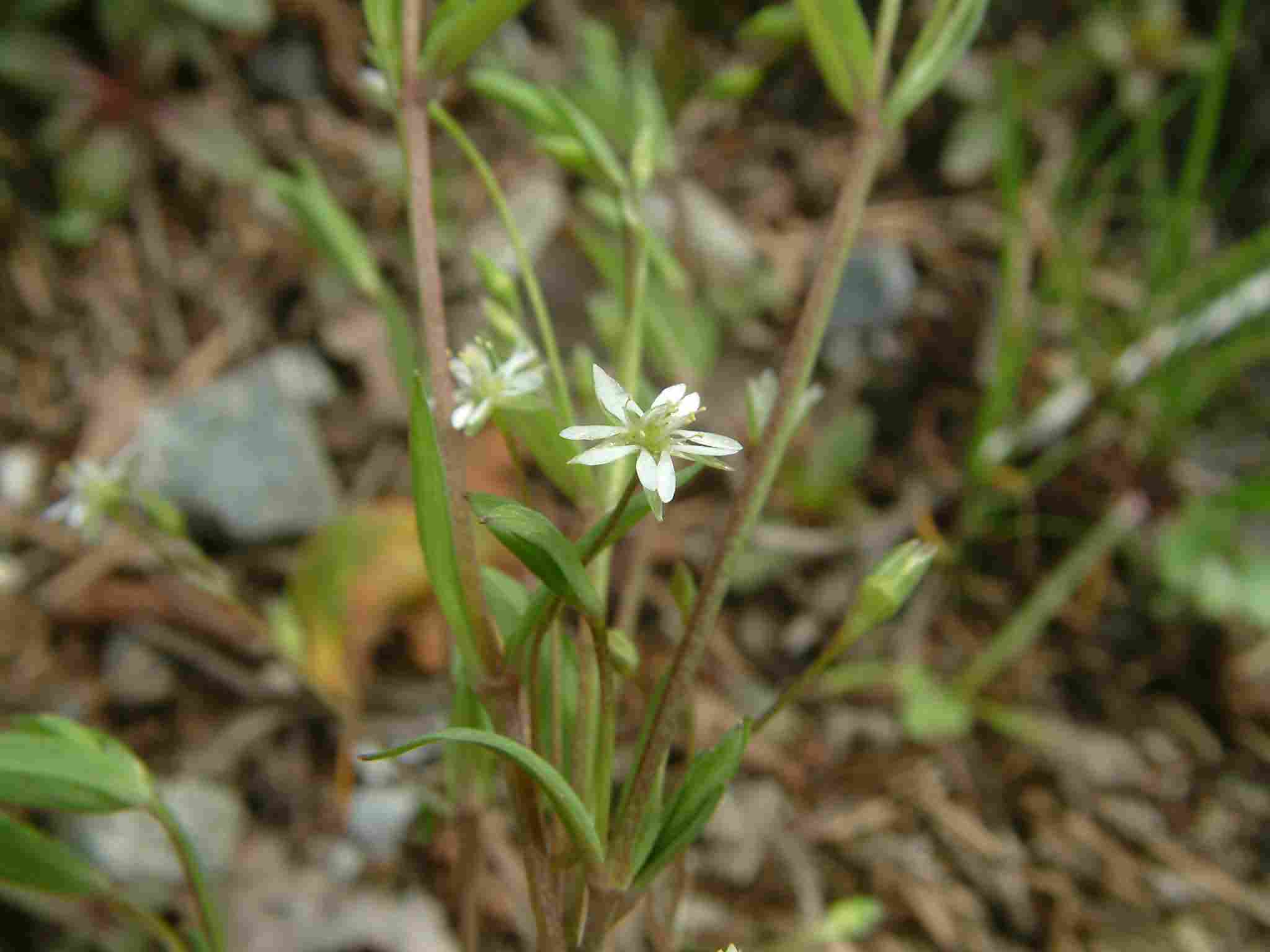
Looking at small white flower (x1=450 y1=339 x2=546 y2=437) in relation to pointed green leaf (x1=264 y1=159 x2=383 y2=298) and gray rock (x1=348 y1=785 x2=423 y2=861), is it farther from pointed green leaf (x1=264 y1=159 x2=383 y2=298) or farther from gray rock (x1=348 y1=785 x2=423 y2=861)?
gray rock (x1=348 y1=785 x2=423 y2=861)

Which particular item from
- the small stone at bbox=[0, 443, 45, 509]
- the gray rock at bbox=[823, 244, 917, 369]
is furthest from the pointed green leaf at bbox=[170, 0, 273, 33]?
the gray rock at bbox=[823, 244, 917, 369]

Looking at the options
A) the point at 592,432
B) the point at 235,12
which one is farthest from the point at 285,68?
the point at 592,432

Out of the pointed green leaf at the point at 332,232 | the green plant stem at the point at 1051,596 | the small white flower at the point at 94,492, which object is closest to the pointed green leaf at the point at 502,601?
the pointed green leaf at the point at 332,232

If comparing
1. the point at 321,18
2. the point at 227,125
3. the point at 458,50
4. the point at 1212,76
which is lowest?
the point at 458,50

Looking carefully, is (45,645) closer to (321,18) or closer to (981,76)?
(321,18)

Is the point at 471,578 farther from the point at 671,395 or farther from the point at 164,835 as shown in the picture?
the point at 164,835

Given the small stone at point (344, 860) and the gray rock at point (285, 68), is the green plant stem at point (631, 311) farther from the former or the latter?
the gray rock at point (285, 68)

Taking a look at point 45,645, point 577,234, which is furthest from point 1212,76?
point 45,645
